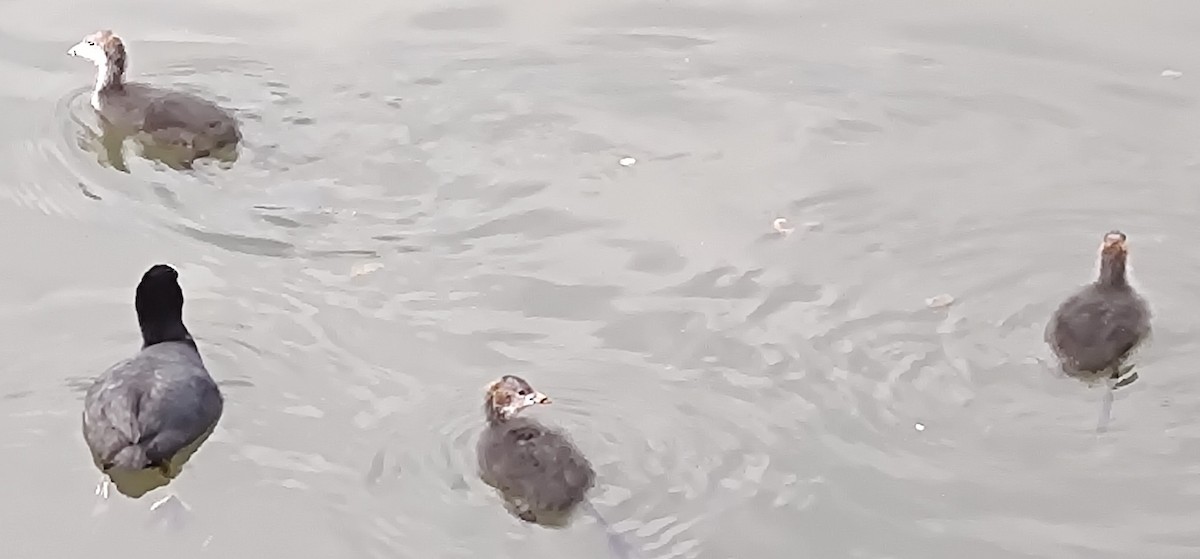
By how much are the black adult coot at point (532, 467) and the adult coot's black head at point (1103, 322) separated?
1.84 meters

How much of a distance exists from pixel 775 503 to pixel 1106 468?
113cm

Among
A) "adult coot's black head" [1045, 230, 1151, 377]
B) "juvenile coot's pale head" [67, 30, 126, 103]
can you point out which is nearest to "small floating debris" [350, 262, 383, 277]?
"juvenile coot's pale head" [67, 30, 126, 103]

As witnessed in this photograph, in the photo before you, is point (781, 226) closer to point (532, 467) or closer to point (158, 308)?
point (532, 467)

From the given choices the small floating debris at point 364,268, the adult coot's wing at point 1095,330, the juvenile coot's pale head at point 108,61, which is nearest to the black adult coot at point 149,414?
the small floating debris at point 364,268

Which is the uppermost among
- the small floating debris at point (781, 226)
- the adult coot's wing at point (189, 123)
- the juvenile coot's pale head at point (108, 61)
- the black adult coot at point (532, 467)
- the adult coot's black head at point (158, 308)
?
the juvenile coot's pale head at point (108, 61)

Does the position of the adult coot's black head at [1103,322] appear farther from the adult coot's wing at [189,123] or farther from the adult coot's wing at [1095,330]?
the adult coot's wing at [189,123]

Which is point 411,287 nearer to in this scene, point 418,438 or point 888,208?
point 418,438

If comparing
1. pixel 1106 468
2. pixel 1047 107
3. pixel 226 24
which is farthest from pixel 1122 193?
pixel 226 24

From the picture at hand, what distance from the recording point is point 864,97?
27.0 feet

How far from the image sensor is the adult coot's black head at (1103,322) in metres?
6.29

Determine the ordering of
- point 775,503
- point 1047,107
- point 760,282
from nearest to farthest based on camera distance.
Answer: point 775,503, point 760,282, point 1047,107

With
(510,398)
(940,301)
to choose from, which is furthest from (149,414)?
(940,301)

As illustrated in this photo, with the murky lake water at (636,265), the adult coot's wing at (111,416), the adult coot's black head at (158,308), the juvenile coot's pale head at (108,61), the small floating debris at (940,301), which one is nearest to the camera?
the murky lake water at (636,265)

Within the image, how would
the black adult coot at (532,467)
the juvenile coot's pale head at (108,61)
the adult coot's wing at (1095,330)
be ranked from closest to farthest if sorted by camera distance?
the black adult coot at (532,467)
the adult coot's wing at (1095,330)
the juvenile coot's pale head at (108,61)
